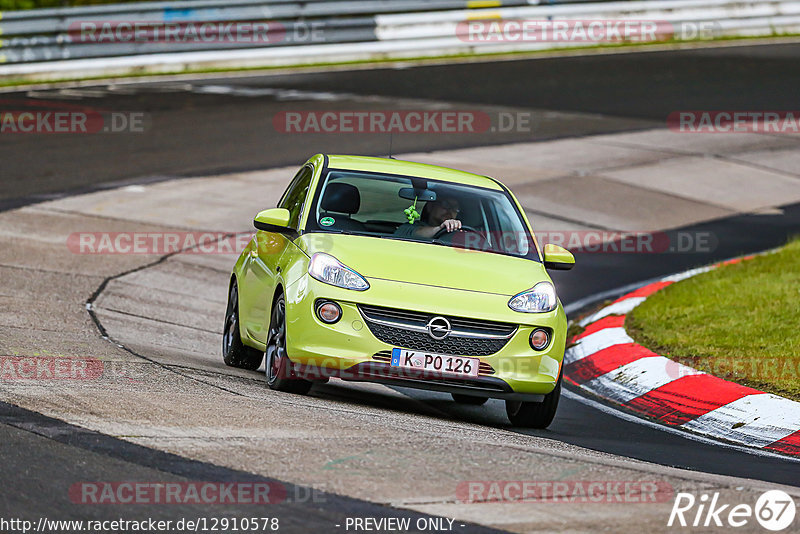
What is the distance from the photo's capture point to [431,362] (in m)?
7.70

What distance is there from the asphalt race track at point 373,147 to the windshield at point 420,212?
46.7 inches

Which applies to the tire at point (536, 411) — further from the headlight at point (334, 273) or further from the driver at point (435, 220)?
the headlight at point (334, 273)

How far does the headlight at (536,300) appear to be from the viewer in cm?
800

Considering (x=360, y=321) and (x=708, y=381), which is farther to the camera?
(x=708, y=381)

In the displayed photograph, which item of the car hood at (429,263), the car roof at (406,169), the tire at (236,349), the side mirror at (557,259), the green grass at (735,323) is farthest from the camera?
the tire at (236,349)

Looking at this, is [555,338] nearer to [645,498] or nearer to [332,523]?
[645,498]

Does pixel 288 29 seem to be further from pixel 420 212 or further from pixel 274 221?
pixel 274 221

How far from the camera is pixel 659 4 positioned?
32.7 metres

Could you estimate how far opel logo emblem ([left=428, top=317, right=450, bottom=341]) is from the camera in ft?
25.3

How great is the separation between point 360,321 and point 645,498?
248 cm

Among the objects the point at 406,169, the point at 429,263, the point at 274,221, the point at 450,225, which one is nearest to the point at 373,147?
the point at 406,169

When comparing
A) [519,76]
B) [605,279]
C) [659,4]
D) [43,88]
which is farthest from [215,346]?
[659,4]

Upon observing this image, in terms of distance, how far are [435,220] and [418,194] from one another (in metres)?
0.26

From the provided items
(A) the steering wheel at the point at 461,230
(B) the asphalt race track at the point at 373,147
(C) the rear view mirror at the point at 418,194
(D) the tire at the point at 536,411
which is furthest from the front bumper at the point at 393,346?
(C) the rear view mirror at the point at 418,194
